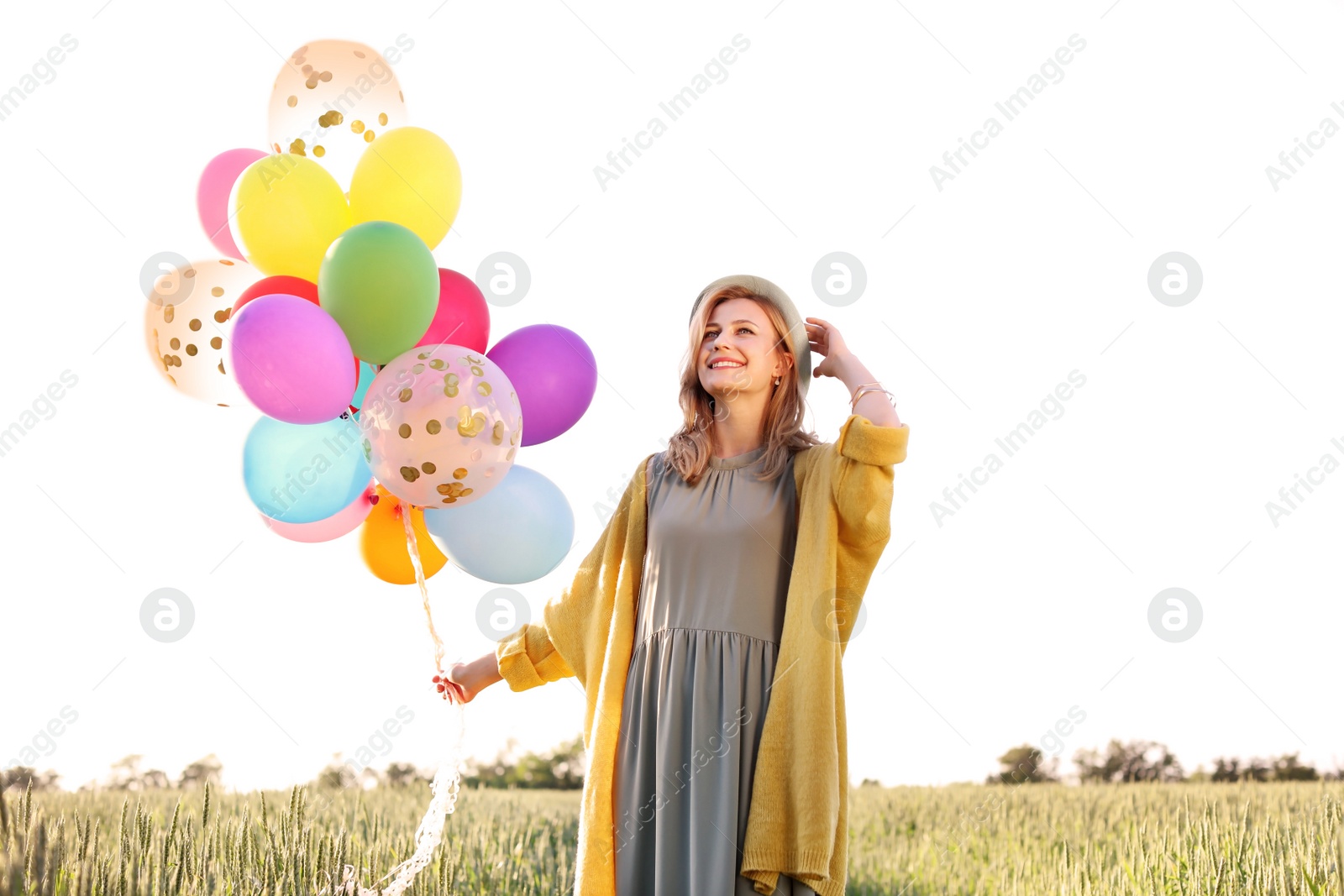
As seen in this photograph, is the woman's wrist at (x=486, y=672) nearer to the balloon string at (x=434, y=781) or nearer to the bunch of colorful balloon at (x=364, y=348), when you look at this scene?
the balloon string at (x=434, y=781)

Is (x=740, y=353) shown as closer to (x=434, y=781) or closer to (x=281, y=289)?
(x=281, y=289)

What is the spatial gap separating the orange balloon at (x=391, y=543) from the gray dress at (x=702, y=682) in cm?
66

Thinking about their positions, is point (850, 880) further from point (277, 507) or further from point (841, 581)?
point (277, 507)

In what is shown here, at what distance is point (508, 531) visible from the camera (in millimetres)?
2582

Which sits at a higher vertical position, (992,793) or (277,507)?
(277,507)

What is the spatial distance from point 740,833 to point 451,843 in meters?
2.06

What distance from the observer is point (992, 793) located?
4848 millimetres

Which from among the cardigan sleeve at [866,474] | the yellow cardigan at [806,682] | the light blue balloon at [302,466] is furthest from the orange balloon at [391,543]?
the cardigan sleeve at [866,474]

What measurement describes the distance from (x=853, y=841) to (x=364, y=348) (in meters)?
3.21

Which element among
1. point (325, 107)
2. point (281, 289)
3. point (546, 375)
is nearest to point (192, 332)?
point (281, 289)

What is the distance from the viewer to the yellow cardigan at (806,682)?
2.05 m

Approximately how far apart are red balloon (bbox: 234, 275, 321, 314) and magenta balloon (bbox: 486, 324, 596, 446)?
17.3 inches

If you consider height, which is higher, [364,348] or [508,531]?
[364,348]

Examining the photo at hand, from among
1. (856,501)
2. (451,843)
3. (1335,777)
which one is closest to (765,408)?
(856,501)
